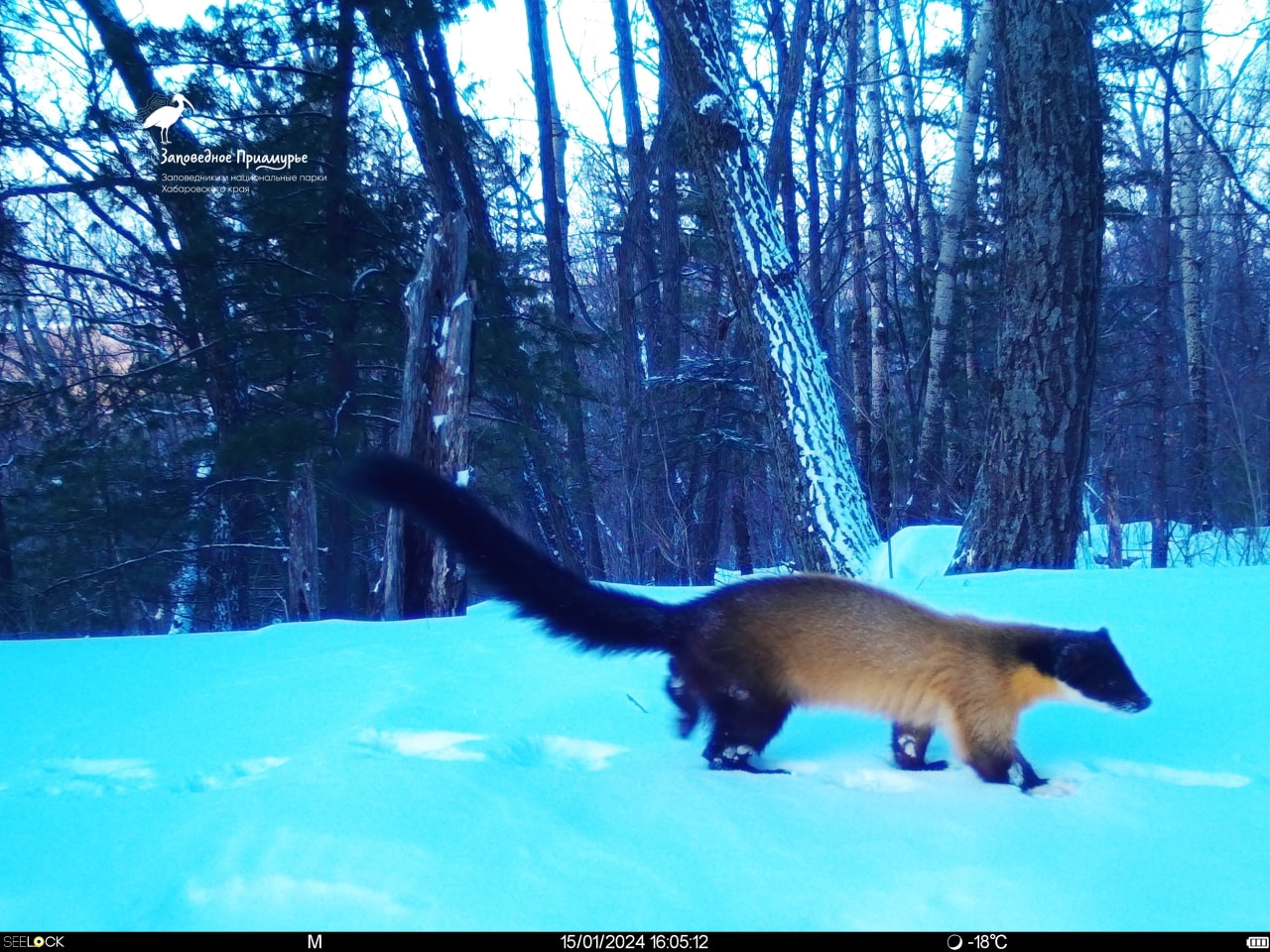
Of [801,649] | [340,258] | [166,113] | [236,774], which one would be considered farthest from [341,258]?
A: [801,649]

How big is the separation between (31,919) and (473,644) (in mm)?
2302

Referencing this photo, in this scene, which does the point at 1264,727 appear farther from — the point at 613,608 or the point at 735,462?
the point at 735,462

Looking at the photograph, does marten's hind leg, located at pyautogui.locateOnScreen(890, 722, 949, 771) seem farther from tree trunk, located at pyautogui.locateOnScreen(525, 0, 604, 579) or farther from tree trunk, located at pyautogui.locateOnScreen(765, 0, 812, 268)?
tree trunk, located at pyautogui.locateOnScreen(765, 0, 812, 268)

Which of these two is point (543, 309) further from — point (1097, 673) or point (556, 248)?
point (1097, 673)

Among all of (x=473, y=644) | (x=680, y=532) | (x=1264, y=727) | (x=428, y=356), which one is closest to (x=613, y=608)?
(x=473, y=644)

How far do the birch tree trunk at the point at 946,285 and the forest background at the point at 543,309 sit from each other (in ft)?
0.20

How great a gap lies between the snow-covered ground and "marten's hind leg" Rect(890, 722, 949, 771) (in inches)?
3.1

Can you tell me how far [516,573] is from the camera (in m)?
2.87

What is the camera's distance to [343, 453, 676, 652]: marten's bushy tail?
281cm

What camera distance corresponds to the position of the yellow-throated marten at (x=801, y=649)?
254cm

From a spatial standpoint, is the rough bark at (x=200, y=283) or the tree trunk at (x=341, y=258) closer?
the rough bark at (x=200, y=283)

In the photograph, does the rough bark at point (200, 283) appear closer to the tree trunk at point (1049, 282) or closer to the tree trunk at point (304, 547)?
the tree trunk at point (304, 547)

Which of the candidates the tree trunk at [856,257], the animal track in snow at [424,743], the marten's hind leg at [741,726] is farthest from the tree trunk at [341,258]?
the marten's hind leg at [741,726]

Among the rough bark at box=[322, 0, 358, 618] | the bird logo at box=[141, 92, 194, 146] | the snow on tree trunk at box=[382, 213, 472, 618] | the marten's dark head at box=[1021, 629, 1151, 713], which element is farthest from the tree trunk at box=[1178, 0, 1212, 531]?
the bird logo at box=[141, 92, 194, 146]
